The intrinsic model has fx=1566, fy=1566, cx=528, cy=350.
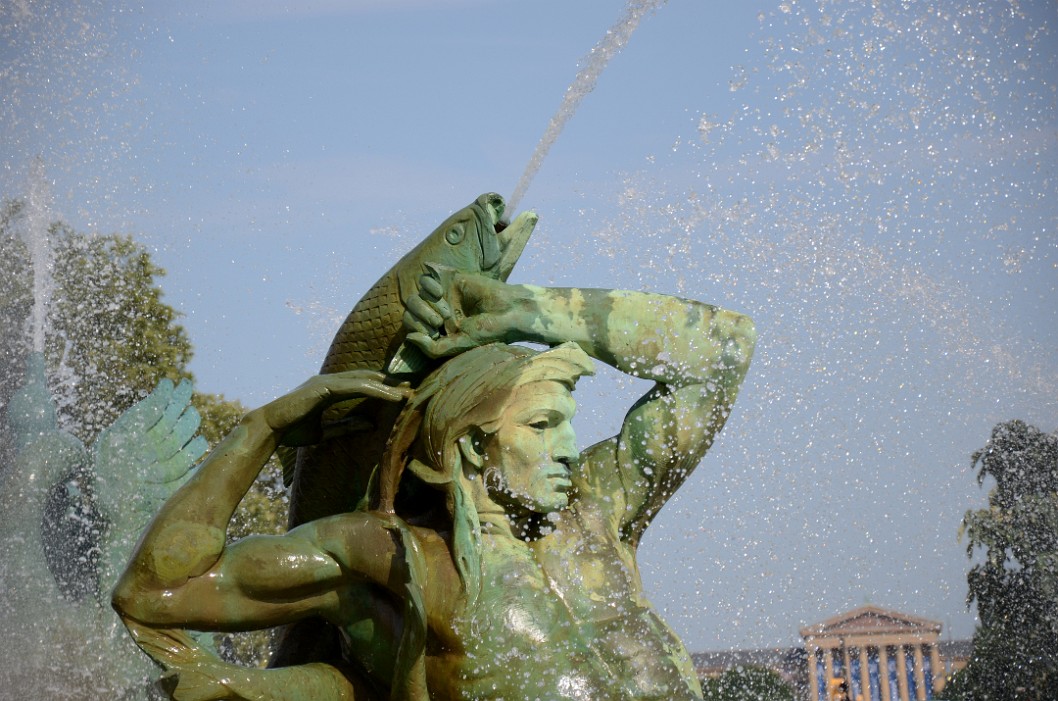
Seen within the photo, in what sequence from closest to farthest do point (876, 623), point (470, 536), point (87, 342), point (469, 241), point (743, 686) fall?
point (470, 536) < point (469, 241) < point (743, 686) < point (876, 623) < point (87, 342)

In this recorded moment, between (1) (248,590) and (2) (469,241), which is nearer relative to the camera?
(1) (248,590)

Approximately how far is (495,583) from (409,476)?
0.43 m

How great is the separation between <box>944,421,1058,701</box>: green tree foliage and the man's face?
438 cm

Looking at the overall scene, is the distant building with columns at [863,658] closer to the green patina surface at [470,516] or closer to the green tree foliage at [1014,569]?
the green tree foliage at [1014,569]

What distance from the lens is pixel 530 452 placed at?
432 centimetres

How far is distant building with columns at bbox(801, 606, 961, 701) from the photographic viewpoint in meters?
7.61

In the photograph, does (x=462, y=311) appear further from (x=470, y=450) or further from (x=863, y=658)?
(x=863, y=658)

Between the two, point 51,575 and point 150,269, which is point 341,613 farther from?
point 150,269

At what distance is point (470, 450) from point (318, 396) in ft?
1.51

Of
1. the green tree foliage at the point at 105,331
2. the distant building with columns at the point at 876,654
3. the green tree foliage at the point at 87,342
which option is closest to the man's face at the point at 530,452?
the distant building with columns at the point at 876,654

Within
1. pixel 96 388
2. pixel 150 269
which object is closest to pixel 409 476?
pixel 96 388

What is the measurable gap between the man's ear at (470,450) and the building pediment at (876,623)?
4.52m

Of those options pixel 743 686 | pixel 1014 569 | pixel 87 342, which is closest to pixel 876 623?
pixel 1014 569

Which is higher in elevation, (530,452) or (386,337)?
(386,337)
